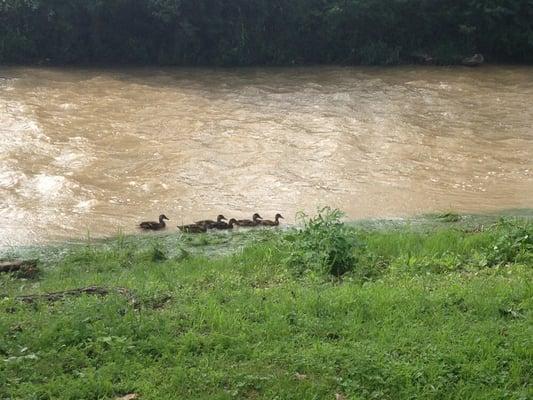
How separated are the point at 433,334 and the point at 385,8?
722 inches

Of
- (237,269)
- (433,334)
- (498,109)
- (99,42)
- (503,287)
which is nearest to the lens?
(433,334)

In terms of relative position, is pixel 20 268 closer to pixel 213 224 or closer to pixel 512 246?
pixel 213 224

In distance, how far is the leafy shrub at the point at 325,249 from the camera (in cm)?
738

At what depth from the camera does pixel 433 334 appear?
17.2 feet

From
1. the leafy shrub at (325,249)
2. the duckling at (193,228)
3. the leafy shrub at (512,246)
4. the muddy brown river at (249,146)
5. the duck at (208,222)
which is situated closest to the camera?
the leafy shrub at (325,249)

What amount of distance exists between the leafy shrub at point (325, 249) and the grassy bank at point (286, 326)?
16 mm

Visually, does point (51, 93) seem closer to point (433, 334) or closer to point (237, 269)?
point (237, 269)

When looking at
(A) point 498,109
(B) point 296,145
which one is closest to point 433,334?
(B) point 296,145

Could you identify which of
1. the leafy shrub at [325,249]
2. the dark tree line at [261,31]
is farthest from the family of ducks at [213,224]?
the dark tree line at [261,31]

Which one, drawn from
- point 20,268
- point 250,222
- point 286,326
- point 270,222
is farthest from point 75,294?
point 270,222

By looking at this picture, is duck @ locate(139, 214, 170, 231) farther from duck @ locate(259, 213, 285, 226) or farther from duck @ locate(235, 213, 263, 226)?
duck @ locate(259, 213, 285, 226)

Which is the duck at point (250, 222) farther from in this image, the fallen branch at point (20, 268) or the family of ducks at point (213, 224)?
the fallen branch at point (20, 268)

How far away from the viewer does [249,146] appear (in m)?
13.4

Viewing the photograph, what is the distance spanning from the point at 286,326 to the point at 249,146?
824 centimetres
